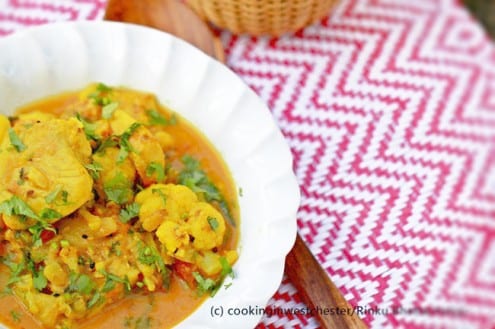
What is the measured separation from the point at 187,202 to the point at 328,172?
54 centimetres

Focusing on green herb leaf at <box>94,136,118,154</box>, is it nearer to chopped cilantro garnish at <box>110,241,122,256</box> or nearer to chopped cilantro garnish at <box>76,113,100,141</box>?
chopped cilantro garnish at <box>76,113,100,141</box>

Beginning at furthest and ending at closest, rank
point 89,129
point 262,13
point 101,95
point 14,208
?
point 262,13
point 101,95
point 89,129
point 14,208

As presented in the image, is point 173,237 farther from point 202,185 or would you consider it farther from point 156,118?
point 156,118

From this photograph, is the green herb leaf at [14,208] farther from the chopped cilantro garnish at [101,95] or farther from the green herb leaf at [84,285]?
the chopped cilantro garnish at [101,95]

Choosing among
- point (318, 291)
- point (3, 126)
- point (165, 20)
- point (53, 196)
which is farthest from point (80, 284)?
point (165, 20)

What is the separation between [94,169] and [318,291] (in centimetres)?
68

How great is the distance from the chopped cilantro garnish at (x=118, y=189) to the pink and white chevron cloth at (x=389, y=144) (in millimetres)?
514

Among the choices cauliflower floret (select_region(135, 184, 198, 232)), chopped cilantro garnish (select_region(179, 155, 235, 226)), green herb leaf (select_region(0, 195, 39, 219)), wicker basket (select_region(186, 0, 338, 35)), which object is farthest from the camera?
wicker basket (select_region(186, 0, 338, 35))

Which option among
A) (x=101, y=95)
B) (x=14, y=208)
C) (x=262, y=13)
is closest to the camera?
(x=14, y=208)

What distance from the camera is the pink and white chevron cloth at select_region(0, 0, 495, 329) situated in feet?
6.97

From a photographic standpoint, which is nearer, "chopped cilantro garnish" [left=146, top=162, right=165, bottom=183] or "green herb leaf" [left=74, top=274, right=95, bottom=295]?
"green herb leaf" [left=74, top=274, right=95, bottom=295]

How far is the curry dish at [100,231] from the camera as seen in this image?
1.81 metres

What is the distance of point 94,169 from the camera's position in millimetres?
1887

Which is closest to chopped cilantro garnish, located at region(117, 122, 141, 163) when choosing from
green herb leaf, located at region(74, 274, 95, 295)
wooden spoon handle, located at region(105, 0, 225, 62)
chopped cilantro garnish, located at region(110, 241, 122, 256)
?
chopped cilantro garnish, located at region(110, 241, 122, 256)
